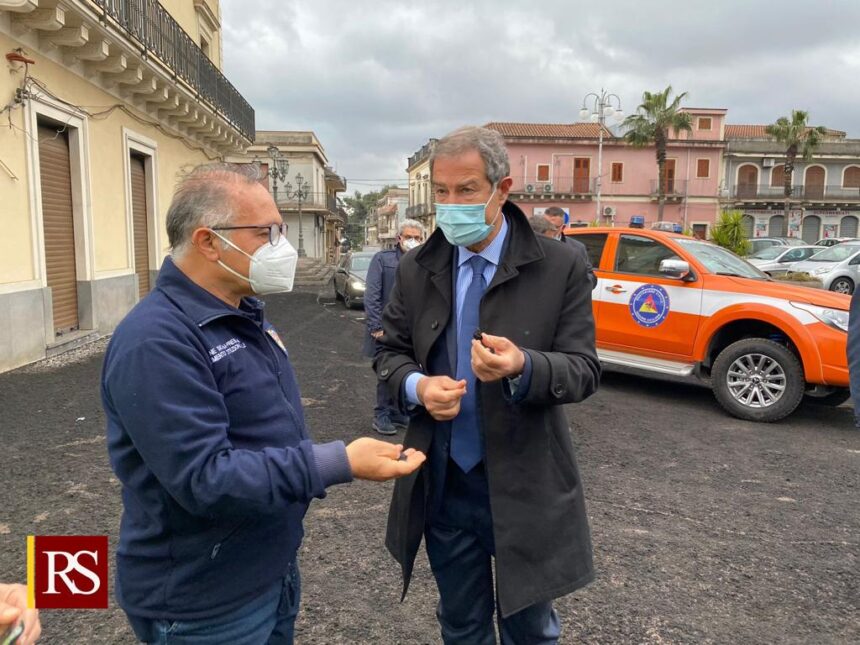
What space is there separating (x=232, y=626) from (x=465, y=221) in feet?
4.45

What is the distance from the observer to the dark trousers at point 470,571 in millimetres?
2066

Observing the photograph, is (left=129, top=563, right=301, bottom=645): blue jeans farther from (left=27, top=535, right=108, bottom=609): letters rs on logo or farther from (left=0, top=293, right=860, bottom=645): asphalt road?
(left=0, top=293, right=860, bottom=645): asphalt road

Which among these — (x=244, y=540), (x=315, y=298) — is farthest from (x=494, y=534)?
(x=315, y=298)

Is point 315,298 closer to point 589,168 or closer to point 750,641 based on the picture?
point 750,641

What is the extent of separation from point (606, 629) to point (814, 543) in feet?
5.42

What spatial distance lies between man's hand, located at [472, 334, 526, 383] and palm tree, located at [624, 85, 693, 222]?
41.0 meters

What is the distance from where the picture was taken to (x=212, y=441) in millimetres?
1430

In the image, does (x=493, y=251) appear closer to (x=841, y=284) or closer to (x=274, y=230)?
(x=274, y=230)

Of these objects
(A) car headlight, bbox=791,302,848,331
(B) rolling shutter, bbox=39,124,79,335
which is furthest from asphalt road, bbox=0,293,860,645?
(B) rolling shutter, bbox=39,124,79,335

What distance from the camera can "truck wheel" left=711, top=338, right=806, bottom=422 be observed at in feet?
19.5

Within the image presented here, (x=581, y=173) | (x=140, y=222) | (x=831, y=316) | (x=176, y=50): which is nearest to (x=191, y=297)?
(x=831, y=316)

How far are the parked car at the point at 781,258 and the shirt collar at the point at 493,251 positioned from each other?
20755 mm

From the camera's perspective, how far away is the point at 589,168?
44.5 metres

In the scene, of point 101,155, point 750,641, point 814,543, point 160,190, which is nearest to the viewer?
point 750,641
